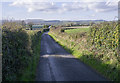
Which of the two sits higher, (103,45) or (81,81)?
(103,45)

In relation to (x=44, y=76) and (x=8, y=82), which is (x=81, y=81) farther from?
(x=8, y=82)

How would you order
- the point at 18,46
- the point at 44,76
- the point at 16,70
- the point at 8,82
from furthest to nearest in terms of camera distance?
the point at 18,46
the point at 44,76
the point at 16,70
the point at 8,82

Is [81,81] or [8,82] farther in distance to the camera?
[81,81]

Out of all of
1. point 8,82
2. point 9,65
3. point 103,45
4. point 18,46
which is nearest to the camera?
point 8,82

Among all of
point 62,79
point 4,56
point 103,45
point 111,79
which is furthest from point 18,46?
point 103,45

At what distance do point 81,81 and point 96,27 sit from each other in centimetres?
721

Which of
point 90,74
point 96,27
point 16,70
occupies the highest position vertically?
point 96,27

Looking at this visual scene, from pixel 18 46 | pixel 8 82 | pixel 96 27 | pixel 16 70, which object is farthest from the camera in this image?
pixel 96 27

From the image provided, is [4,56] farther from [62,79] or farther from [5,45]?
[62,79]

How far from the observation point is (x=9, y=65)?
7336 mm

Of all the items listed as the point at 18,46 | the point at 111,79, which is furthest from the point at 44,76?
the point at 111,79

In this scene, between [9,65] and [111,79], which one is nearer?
[9,65]

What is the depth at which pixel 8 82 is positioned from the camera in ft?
22.6

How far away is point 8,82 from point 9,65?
790 mm
